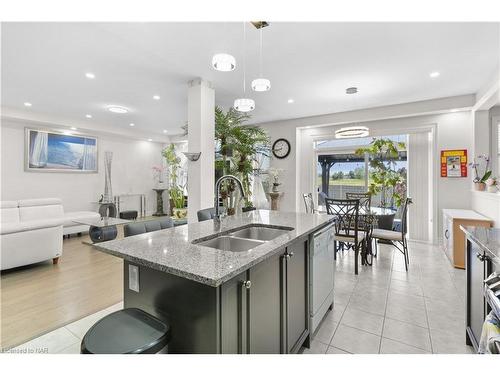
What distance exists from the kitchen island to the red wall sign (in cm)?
433

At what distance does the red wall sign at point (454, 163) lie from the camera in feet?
14.8

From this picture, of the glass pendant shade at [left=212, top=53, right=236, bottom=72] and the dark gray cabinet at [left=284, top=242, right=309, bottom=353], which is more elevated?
the glass pendant shade at [left=212, top=53, right=236, bottom=72]

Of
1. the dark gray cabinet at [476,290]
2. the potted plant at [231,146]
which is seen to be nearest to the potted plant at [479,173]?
the dark gray cabinet at [476,290]

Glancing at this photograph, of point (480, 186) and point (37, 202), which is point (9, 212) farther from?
point (480, 186)

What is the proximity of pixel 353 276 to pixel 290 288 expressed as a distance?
2.07 meters

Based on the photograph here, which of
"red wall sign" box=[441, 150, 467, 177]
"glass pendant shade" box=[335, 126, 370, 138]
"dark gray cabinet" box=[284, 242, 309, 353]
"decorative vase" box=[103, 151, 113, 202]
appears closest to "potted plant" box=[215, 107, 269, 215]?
"glass pendant shade" box=[335, 126, 370, 138]

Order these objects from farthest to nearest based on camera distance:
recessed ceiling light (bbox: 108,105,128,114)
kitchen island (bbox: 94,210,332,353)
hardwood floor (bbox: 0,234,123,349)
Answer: recessed ceiling light (bbox: 108,105,128,114) < hardwood floor (bbox: 0,234,123,349) < kitchen island (bbox: 94,210,332,353)

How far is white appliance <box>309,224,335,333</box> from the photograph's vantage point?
189cm

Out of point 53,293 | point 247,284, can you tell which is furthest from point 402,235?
point 53,293

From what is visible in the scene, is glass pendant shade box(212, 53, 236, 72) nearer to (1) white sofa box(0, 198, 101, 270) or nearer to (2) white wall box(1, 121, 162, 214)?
(1) white sofa box(0, 198, 101, 270)

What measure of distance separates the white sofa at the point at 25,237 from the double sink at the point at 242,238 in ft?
10.3

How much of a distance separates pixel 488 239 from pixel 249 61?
293 centimetres

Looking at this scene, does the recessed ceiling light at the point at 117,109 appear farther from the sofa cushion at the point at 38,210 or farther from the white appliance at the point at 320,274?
the white appliance at the point at 320,274
